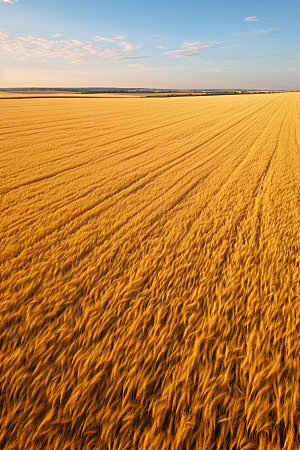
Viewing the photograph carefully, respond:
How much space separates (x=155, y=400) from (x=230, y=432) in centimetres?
84

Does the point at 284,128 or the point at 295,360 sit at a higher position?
the point at 284,128

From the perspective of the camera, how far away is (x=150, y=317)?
12.3 feet

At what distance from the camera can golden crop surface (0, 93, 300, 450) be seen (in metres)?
2.52

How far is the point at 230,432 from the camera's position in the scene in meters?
2.46

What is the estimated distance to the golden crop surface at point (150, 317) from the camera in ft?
8.26

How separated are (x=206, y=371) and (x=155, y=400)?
0.73 m

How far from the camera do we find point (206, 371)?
2961mm

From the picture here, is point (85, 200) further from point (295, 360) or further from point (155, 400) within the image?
point (295, 360)

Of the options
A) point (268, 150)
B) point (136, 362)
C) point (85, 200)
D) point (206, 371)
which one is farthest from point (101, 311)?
point (268, 150)

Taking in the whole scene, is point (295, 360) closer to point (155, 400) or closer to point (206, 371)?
point (206, 371)

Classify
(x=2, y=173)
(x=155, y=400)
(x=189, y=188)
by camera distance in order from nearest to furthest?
(x=155, y=400), (x=189, y=188), (x=2, y=173)

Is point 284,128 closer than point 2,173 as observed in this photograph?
No

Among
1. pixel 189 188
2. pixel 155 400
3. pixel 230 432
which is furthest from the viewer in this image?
pixel 189 188

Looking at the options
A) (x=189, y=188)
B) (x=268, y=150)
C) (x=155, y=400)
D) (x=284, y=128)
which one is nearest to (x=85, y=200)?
(x=189, y=188)
